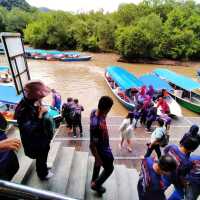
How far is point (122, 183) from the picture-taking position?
4617 mm

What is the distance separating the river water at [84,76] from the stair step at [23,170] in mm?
8412

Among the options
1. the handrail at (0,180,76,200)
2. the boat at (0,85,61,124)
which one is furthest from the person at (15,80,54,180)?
the boat at (0,85,61,124)

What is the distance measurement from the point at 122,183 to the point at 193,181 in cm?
129

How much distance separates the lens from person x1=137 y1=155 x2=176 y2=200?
2.82 meters

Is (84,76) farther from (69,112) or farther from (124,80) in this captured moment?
(69,112)

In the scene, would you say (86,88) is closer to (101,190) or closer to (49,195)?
(101,190)

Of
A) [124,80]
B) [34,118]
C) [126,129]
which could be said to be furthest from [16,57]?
[124,80]

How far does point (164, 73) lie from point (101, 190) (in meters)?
15.1

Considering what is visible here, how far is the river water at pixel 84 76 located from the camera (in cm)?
1529

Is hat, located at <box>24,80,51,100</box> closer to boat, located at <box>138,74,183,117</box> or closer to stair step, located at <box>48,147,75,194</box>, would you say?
stair step, located at <box>48,147,75,194</box>

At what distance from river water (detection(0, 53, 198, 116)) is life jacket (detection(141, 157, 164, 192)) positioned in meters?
9.39

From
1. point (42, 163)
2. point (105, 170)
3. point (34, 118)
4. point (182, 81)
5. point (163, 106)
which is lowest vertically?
point (182, 81)

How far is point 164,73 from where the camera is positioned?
18.0 m

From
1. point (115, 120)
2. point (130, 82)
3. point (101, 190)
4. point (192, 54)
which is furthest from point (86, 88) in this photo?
point (192, 54)
